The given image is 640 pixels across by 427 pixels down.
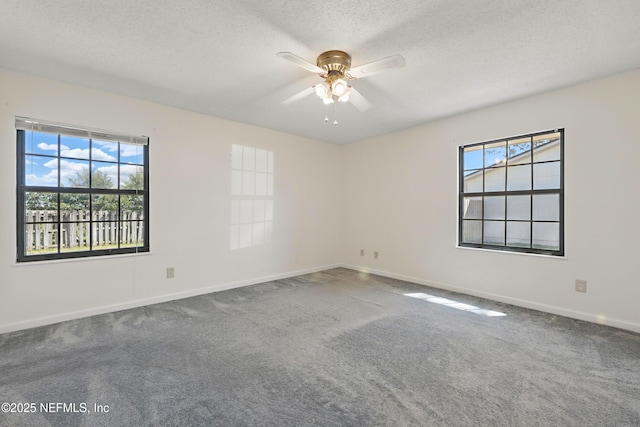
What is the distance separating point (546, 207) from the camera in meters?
3.42

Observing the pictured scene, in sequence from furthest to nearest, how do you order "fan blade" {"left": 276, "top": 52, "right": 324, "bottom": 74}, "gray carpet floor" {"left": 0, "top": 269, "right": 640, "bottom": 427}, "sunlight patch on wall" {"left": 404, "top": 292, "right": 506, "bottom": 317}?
"sunlight patch on wall" {"left": 404, "top": 292, "right": 506, "bottom": 317} → "fan blade" {"left": 276, "top": 52, "right": 324, "bottom": 74} → "gray carpet floor" {"left": 0, "top": 269, "right": 640, "bottom": 427}

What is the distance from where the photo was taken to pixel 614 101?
2.88 metres

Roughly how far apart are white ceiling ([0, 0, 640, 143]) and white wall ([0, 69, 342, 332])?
1.05 ft

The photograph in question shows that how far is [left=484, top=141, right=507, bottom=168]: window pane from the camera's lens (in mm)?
3812

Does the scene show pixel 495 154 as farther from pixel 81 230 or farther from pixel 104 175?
pixel 81 230

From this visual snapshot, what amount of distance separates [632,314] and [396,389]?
264cm

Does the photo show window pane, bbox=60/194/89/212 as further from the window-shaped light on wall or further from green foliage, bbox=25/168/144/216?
the window-shaped light on wall

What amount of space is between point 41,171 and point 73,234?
70cm

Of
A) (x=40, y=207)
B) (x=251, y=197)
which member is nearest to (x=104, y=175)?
(x=40, y=207)

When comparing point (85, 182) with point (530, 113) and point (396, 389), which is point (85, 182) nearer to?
point (396, 389)

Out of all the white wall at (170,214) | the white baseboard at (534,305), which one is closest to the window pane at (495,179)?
the white baseboard at (534,305)

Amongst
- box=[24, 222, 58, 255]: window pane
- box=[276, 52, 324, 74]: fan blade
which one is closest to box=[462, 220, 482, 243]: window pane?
box=[276, 52, 324, 74]: fan blade

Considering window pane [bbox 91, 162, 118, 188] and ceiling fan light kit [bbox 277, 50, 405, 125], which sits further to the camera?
window pane [bbox 91, 162, 118, 188]

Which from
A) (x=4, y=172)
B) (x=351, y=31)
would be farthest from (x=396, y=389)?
(x=4, y=172)
